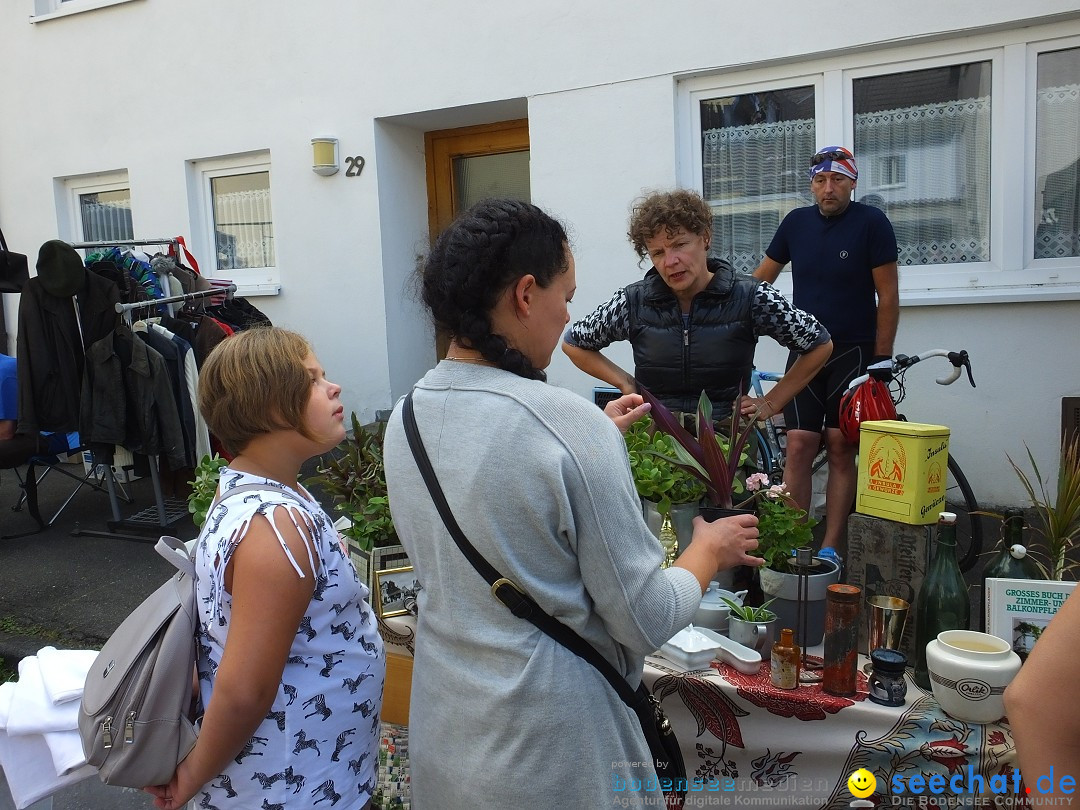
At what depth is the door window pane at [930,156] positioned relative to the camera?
185 inches

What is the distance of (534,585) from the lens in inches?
46.4

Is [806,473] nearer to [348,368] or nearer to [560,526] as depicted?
[560,526]

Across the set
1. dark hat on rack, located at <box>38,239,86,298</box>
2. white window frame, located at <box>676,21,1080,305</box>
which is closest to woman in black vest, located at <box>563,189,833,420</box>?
white window frame, located at <box>676,21,1080,305</box>

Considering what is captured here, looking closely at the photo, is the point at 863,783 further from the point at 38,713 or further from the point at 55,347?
the point at 55,347

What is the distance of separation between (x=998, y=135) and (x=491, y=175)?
11.9 ft

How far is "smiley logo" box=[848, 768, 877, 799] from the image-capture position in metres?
1.44

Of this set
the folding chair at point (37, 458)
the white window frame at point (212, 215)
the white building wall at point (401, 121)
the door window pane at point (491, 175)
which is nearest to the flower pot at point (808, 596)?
the white building wall at point (401, 121)

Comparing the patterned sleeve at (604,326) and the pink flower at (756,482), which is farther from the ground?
the patterned sleeve at (604,326)

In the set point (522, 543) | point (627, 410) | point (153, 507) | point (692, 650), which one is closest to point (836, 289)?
point (627, 410)

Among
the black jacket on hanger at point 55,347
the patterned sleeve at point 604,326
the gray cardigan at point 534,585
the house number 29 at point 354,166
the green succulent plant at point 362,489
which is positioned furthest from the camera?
the house number 29 at point 354,166

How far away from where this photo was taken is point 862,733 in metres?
1.45

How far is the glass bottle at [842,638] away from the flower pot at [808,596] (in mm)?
180

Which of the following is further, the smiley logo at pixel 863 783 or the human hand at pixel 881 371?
the human hand at pixel 881 371

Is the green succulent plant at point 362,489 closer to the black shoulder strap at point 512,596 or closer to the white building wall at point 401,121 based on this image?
the black shoulder strap at point 512,596
